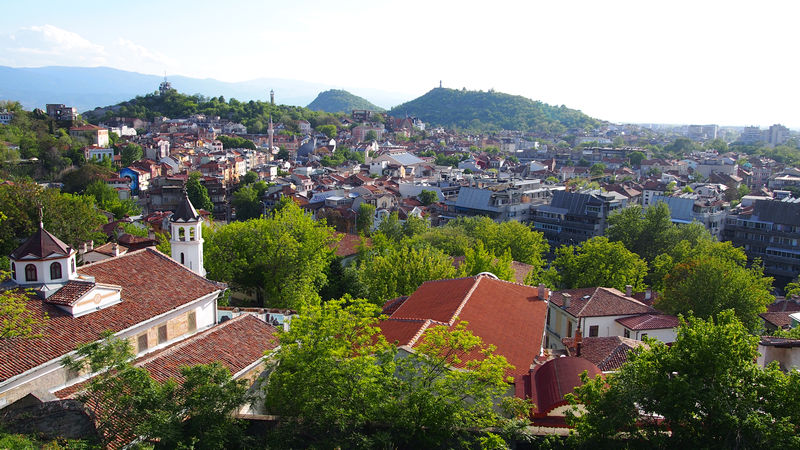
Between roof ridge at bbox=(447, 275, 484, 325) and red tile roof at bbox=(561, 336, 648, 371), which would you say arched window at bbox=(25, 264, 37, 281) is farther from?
red tile roof at bbox=(561, 336, 648, 371)

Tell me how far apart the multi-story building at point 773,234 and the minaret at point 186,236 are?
50444 mm

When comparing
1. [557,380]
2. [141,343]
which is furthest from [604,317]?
[141,343]

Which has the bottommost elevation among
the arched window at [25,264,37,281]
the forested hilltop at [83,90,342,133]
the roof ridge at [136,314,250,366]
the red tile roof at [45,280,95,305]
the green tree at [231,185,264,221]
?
the green tree at [231,185,264,221]

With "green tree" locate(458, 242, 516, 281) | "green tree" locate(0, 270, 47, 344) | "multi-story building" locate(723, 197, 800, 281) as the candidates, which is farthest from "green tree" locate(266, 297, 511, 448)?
"multi-story building" locate(723, 197, 800, 281)

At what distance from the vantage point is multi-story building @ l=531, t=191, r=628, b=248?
5988 cm

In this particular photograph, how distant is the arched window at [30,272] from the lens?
1731 centimetres

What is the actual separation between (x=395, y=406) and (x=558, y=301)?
58.6 ft

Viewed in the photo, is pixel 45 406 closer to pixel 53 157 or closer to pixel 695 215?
pixel 695 215

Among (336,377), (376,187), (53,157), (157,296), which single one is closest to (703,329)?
(336,377)

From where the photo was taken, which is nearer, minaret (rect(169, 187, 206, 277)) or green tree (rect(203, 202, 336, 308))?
minaret (rect(169, 187, 206, 277))

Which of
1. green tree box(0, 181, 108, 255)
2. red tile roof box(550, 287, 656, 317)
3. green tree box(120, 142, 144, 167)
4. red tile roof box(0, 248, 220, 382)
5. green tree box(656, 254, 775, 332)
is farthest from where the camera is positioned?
green tree box(120, 142, 144, 167)

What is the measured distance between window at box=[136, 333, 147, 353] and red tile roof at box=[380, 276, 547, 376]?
7.48 metres

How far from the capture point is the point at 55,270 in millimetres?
17609

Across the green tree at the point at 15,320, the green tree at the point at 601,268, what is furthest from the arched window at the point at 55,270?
the green tree at the point at 601,268
